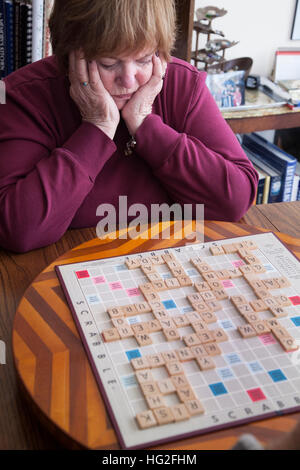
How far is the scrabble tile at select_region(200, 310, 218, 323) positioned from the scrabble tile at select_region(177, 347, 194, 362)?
0.09m

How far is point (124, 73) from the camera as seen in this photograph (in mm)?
1295

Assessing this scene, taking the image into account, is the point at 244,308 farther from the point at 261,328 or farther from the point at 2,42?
the point at 2,42

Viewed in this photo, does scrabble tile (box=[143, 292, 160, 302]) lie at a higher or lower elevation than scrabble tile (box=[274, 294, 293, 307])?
A: lower

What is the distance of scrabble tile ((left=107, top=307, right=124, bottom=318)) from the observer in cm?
98

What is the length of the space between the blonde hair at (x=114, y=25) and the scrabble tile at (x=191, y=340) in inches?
26.8

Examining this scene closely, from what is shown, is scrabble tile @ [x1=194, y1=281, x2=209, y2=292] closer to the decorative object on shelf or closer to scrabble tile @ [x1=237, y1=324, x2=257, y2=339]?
scrabble tile @ [x1=237, y1=324, x2=257, y2=339]

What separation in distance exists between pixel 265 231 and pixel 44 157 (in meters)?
0.58

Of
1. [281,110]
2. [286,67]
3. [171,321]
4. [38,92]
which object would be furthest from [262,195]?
[171,321]

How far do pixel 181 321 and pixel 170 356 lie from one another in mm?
95

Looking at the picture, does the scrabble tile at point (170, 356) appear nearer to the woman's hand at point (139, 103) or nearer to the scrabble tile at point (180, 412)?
the scrabble tile at point (180, 412)

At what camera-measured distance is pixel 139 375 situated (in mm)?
856

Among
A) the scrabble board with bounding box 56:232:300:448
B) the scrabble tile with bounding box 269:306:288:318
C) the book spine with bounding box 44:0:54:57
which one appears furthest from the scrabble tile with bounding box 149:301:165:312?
the book spine with bounding box 44:0:54:57


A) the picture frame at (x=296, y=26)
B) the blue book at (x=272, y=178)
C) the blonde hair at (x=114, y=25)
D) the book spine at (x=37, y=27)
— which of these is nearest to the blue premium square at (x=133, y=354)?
the blonde hair at (x=114, y=25)
